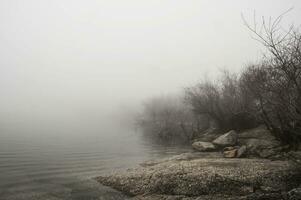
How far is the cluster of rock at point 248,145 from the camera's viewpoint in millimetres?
27688

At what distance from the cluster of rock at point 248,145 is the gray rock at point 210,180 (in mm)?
6012

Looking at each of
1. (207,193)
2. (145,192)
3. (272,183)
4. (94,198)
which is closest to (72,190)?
(94,198)

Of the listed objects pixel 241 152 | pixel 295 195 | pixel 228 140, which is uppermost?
pixel 228 140

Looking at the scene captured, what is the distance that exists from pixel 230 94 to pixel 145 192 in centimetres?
3248

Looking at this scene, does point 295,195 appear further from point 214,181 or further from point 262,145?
point 262,145

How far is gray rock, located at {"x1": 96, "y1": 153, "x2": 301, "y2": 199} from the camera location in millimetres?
17141

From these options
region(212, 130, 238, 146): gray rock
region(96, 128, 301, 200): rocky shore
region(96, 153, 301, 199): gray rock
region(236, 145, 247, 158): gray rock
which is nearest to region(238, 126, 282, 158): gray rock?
region(236, 145, 247, 158): gray rock

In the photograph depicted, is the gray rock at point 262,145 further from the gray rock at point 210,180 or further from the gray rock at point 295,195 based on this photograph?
the gray rock at point 295,195

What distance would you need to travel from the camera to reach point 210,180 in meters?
18.4

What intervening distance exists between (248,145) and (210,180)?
13358mm

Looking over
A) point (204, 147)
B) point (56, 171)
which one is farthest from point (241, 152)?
point (56, 171)

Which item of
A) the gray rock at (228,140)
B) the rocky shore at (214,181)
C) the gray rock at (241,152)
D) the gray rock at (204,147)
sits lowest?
the rocky shore at (214,181)

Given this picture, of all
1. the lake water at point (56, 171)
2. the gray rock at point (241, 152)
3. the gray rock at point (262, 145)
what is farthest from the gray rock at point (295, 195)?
the gray rock at point (241, 152)

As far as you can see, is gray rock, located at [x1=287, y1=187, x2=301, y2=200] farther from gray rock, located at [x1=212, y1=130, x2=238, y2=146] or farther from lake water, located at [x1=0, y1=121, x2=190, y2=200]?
gray rock, located at [x1=212, y1=130, x2=238, y2=146]
